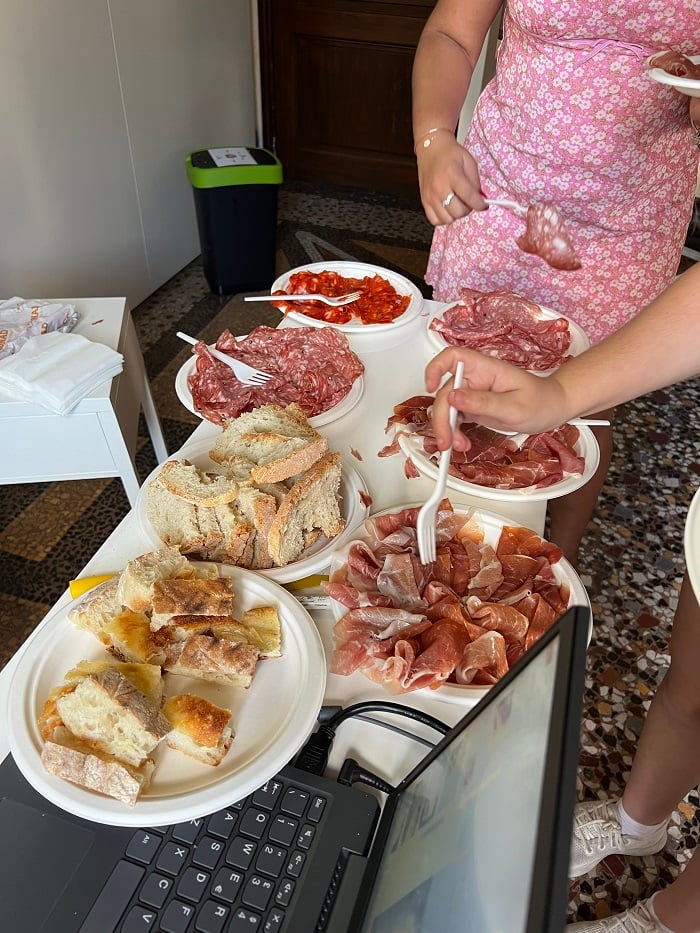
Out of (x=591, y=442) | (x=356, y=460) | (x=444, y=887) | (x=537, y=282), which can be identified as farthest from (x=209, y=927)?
(x=537, y=282)

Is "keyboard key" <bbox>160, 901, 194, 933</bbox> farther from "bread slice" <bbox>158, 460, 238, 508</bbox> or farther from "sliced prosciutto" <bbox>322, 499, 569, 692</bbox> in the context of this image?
"bread slice" <bbox>158, 460, 238, 508</bbox>

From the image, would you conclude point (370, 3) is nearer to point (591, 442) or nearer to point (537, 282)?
point (537, 282)

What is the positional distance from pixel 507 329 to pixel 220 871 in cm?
96

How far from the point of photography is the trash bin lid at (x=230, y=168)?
8.79ft

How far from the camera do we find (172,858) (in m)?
0.56

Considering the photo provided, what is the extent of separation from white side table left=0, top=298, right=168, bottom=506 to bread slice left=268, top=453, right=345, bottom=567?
0.68 meters

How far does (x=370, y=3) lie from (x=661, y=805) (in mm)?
3664

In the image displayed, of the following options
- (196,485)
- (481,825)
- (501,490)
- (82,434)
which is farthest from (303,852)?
(82,434)

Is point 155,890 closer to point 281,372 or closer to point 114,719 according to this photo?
point 114,719

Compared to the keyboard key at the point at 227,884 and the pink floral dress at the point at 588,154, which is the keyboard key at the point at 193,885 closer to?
the keyboard key at the point at 227,884

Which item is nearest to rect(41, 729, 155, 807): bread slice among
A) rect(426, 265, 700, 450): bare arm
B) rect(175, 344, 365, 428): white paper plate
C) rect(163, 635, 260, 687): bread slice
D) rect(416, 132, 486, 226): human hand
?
rect(163, 635, 260, 687): bread slice

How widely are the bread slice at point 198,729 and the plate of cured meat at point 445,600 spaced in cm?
14

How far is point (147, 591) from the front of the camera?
67 cm

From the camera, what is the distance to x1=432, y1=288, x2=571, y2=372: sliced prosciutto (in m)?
1.16
